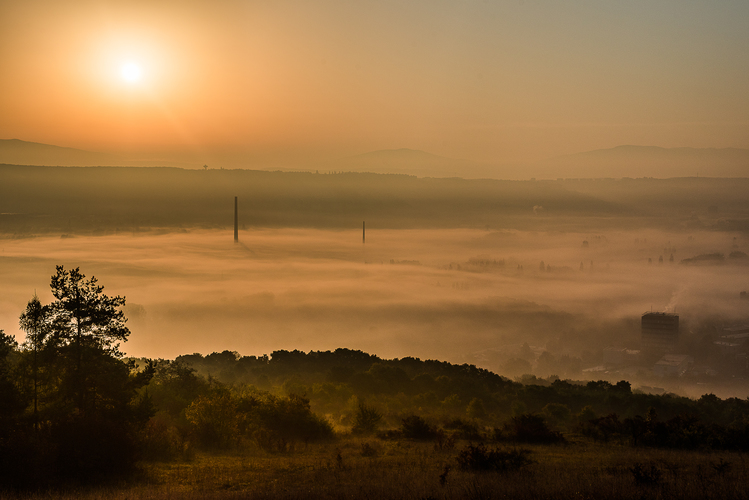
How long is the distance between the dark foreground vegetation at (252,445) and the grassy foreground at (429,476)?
95mm

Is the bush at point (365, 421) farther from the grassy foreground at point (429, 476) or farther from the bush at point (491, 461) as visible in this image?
the bush at point (491, 461)

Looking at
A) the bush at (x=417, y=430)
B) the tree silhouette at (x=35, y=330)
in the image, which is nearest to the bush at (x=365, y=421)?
the bush at (x=417, y=430)

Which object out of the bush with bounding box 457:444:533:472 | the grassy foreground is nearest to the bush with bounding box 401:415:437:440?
the grassy foreground

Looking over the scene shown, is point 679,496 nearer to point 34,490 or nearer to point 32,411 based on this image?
point 34,490

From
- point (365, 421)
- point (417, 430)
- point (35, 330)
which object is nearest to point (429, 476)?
point (417, 430)

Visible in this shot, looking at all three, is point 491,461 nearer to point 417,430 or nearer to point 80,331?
point 417,430

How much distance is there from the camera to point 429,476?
73.2 ft

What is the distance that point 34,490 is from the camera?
2195 cm

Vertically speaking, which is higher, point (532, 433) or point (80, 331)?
point (80, 331)

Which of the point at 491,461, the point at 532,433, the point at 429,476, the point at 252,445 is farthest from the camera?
the point at 252,445

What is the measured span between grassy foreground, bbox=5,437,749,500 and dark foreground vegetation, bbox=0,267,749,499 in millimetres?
95

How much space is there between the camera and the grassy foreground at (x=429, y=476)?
741 inches

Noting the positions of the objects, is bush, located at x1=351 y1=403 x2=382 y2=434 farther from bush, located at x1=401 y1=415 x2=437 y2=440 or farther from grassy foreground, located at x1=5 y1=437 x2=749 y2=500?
grassy foreground, located at x1=5 y1=437 x2=749 y2=500

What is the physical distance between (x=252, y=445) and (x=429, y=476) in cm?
1671
